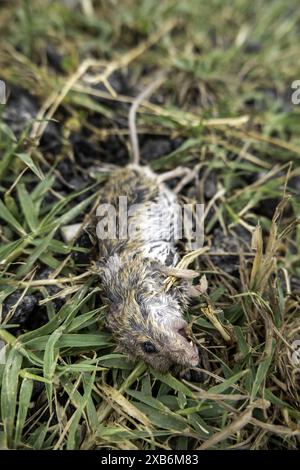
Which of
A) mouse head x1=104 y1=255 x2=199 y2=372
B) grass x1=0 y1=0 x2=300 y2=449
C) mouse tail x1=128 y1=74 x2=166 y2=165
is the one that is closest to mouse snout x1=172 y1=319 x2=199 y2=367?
mouse head x1=104 y1=255 x2=199 y2=372

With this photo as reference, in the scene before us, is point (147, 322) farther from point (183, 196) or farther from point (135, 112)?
point (135, 112)

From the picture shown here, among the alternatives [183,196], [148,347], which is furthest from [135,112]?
[148,347]

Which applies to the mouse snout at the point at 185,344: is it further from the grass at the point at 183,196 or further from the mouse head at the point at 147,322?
the grass at the point at 183,196

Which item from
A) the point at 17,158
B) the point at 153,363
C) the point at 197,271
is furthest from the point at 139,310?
the point at 17,158

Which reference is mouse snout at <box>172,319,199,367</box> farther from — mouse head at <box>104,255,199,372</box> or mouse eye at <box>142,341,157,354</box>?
mouse eye at <box>142,341,157,354</box>

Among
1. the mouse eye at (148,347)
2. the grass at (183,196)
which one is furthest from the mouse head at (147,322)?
the grass at (183,196)

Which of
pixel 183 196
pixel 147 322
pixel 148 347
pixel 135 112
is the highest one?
pixel 135 112

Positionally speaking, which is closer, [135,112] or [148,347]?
[148,347]
